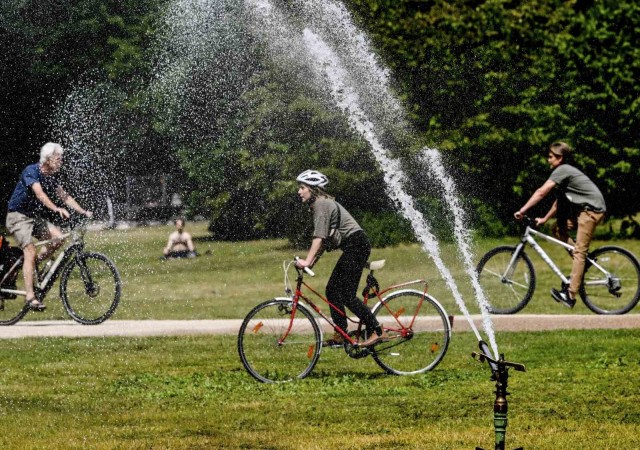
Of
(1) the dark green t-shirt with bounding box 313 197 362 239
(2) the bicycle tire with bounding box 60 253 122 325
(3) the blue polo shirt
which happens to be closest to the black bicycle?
(2) the bicycle tire with bounding box 60 253 122 325

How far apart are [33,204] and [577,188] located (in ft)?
19.0

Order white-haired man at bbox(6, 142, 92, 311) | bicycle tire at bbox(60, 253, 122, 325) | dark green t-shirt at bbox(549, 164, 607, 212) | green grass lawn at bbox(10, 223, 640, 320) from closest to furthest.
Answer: white-haired man at bbox(6, 142, 92, 311) < bicycle tire at bbox(60, 253, 122, 325) < dark green t-shirt at bbox(549, 164, 607, 212) < green grass lawn at bbox(10, 223, 640, 320)

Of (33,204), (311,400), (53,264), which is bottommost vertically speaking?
(311,400)

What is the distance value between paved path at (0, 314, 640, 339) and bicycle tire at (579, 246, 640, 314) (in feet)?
1.03

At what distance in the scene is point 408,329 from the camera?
9016 mm

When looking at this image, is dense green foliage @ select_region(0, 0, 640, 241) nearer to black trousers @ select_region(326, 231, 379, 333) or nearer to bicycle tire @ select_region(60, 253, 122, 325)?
bicycle tire @ select_region(60, 253, 122, 325)

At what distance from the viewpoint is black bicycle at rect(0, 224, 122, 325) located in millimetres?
11836

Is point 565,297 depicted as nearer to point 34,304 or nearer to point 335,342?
point 335,342

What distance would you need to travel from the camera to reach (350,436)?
668cm

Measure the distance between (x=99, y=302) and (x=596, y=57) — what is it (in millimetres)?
12433

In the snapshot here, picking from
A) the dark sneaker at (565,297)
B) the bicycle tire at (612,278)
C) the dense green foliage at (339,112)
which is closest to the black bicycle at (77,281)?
the dark sneaker at (565,297)

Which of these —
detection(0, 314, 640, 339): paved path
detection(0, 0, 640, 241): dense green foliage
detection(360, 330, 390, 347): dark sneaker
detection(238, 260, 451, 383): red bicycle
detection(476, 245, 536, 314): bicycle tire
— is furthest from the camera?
detection(0, 0, 640, 241): dense green foliage

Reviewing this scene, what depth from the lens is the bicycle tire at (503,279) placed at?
1263cm

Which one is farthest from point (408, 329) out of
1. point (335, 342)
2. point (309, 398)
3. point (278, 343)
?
point (309, 398)
